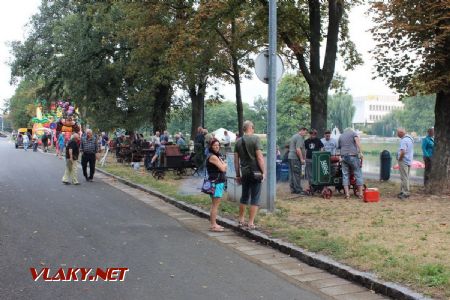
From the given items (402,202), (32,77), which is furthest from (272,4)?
(32,77)

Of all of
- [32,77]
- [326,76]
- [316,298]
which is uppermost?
[32,77]

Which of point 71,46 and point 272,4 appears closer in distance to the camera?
point 272,4

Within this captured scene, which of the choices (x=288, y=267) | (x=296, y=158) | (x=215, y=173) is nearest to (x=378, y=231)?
(x=288, y=267)

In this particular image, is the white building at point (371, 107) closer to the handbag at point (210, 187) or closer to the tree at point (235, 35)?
the tree at point (235, 35)

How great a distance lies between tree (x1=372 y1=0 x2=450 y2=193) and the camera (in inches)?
494

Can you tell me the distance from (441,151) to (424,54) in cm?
267

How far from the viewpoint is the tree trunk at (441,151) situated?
1345 cm

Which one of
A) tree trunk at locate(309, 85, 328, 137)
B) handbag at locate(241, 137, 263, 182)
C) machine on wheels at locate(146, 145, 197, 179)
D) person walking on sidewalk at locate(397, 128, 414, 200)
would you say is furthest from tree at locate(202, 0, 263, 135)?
handbag at locate(241, 137, 263, 182)

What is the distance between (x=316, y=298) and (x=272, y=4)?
6659 millimetres

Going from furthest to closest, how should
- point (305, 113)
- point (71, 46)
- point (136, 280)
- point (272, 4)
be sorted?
point (305, 113) → point (71, 46) → point (272, 4) → point (136, 280)

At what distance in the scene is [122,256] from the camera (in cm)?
699

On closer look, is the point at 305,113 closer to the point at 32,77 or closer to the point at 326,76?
the point at 32,77

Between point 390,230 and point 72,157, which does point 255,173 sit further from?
point 72,157

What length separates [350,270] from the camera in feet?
19.9
